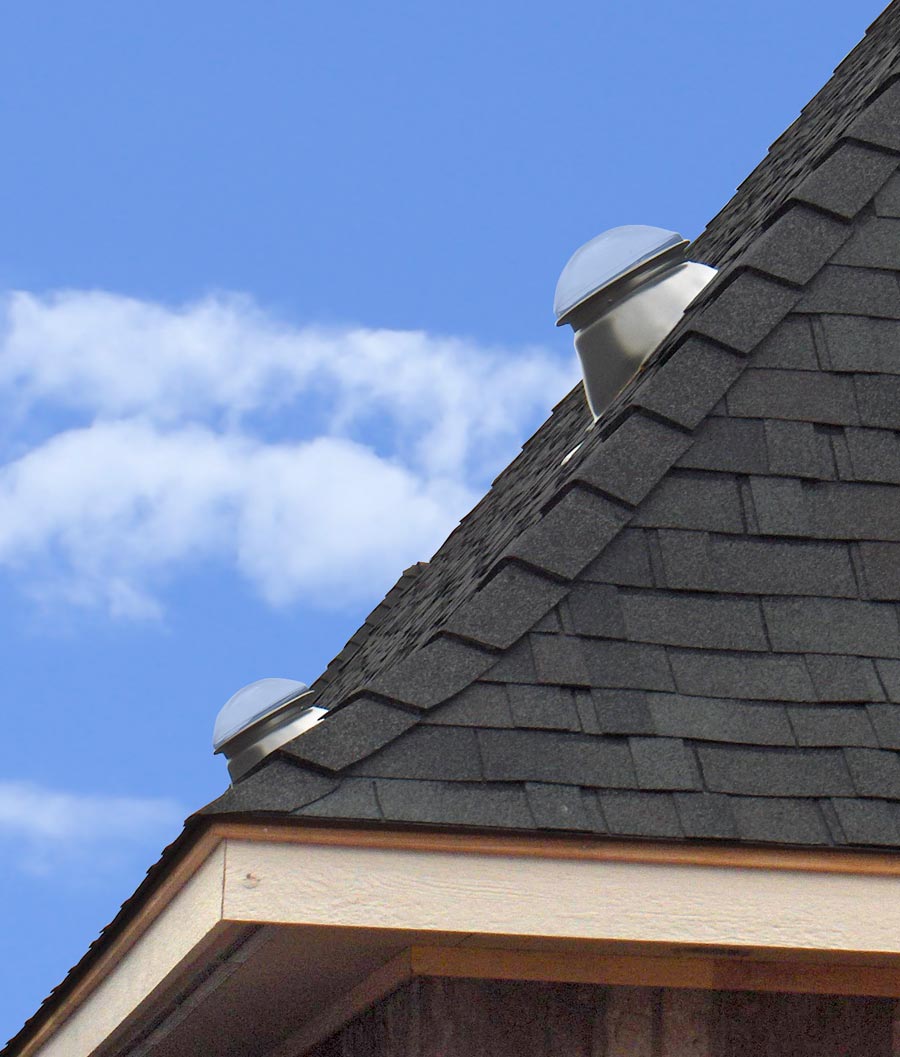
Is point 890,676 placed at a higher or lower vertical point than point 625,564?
lower

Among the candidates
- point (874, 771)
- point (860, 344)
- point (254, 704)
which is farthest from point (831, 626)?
point (254, 704)

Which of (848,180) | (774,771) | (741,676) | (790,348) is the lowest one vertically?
(774,771)

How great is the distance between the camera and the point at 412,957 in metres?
3.45

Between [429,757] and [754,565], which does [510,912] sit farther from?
[754,565]


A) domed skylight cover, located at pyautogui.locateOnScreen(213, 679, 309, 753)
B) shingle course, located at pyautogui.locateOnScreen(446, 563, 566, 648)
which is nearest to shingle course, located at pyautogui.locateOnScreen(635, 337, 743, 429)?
shingle course, located at pyautogui.locateOnScreen(446, 563, 566, 648)

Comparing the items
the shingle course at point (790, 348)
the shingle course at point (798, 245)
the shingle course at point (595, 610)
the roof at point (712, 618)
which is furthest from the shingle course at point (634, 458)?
the shingle course at point (798, 245)

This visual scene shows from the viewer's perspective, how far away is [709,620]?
3.65 meters

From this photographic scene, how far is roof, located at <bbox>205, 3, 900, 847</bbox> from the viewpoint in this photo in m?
3.27

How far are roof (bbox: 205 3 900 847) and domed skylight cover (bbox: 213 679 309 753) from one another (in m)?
2.31

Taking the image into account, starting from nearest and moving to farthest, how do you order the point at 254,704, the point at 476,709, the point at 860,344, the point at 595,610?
the point at 476,709 < the point at 595,610 < the point at 860,344 < the point at 254,704

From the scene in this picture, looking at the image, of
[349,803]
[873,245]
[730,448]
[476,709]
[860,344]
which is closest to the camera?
[349,803]

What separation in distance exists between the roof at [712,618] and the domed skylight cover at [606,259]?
45 centimetres

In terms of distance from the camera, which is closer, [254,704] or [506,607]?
[506,607]

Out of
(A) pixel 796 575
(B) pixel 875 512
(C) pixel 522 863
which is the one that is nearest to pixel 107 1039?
(C) pixel 522 863
